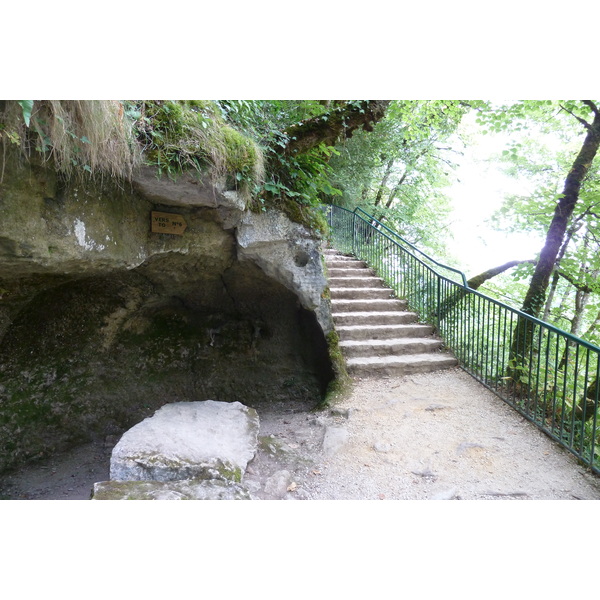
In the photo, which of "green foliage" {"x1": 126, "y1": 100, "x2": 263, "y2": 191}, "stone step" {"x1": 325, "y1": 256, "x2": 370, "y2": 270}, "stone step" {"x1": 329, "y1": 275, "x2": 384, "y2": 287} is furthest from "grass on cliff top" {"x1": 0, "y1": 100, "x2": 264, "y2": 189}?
"stone step" {"x1": 325, "y1": 256, "x2": 370, "y2": 270}

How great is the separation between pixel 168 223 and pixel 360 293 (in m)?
3.38

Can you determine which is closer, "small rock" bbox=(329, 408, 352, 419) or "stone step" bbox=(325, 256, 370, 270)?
"small rock" bbox=(329, 408, 352, 419)

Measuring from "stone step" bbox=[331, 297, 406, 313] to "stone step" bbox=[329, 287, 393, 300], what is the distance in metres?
0.08

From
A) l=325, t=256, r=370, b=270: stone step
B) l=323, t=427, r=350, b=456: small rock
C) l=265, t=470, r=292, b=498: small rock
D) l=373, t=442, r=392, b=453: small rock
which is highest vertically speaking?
l=325, t=256, r=370, b=270: stone step

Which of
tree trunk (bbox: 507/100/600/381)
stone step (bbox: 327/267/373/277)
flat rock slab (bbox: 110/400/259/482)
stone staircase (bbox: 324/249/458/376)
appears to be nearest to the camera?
flat rock slab (bbox: 110/400/259/482)

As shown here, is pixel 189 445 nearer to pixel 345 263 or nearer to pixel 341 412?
pixel 341 412

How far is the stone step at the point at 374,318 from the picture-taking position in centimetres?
570

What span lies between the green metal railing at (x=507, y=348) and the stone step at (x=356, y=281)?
0.17m

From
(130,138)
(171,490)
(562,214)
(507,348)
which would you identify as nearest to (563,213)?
(562,214)

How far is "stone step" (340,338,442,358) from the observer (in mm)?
5289

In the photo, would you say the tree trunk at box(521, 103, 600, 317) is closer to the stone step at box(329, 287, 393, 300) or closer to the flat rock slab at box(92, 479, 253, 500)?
the stone step at box(329, 287, 393, 300)

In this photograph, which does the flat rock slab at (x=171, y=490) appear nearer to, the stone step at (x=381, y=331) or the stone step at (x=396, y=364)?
the stone step at (x=396, y=364)

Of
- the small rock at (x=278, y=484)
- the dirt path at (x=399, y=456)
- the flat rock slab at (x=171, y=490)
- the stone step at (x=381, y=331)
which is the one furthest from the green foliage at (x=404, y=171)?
the flat rock slab at (x=171, y=490)

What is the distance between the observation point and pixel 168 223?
4.07 metres
